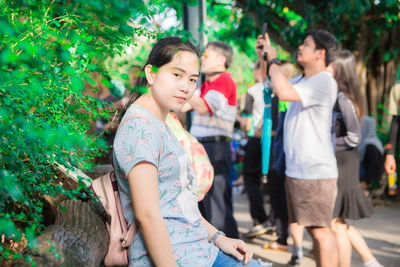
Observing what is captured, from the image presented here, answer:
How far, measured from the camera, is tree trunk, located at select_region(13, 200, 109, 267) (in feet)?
5.60

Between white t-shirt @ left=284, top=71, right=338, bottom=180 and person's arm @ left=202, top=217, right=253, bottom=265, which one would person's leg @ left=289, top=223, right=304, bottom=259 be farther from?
person's arm @ left=202, top=217, right=253, bottom=265

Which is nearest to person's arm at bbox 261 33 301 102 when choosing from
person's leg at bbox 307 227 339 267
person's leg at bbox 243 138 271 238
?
person's leg at bbox 307 227 339 267

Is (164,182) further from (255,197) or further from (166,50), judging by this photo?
(255,197)

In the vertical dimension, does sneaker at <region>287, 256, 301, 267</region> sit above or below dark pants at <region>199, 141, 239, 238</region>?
below

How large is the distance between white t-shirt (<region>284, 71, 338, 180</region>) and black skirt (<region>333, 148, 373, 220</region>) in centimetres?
68

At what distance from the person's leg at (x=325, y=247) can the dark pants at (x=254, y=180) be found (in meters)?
2.47

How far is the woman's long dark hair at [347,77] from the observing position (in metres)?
4.01

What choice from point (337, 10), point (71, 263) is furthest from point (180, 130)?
point (337, 10)

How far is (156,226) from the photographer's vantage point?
1.63 metres

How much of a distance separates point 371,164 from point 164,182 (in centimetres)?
562

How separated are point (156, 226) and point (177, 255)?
0.60 feet

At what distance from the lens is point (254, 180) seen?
232 inches

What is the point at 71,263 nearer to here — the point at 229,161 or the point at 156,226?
the point at 156,226

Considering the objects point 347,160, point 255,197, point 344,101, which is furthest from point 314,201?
point 255,197
